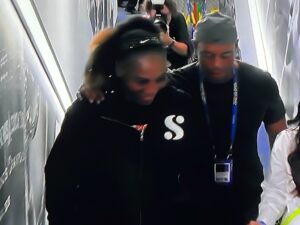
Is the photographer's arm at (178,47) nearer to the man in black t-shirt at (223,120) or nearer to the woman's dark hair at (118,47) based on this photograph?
the man in black t-shirt at (223,120)

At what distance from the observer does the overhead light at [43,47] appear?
202 centimetres

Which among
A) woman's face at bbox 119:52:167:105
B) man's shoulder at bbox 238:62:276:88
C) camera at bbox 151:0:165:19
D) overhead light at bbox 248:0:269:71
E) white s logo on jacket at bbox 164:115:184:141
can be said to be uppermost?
camera at bbox 151:0:165:19

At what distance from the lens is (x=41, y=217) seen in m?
2.39

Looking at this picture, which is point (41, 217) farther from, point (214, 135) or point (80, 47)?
point (80, 47)

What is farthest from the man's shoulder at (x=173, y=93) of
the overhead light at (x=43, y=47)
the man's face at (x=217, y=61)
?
the overhead light at (x=43, y=47)

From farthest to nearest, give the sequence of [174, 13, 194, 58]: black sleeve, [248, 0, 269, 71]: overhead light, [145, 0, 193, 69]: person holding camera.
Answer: [248, 0, 269, 71]: overhead light → [174, 13, 194, 58]: black sleeve → [145, 0, 193, 69]: person holding camera

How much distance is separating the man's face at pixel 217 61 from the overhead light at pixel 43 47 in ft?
1.98

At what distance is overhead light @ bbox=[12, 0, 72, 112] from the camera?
2.02 m

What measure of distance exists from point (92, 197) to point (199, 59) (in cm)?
67

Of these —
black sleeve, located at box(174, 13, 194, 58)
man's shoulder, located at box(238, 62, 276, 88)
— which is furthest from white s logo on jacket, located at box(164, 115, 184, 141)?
black sleeve, located at box(174, 13, 194, 58)

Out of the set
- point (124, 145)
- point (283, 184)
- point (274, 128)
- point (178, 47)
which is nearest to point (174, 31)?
point (178, 47)

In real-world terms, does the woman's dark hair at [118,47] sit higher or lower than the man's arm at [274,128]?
higher

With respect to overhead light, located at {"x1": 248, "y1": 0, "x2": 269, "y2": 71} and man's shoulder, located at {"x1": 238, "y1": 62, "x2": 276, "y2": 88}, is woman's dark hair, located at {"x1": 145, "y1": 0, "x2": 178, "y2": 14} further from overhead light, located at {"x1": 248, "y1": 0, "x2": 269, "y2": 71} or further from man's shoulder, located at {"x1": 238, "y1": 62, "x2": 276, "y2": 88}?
overhead light, located at {"x1": 248, "y1": 0, "x2": 269, "y2": 71}

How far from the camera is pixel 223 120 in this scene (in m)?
2.40
